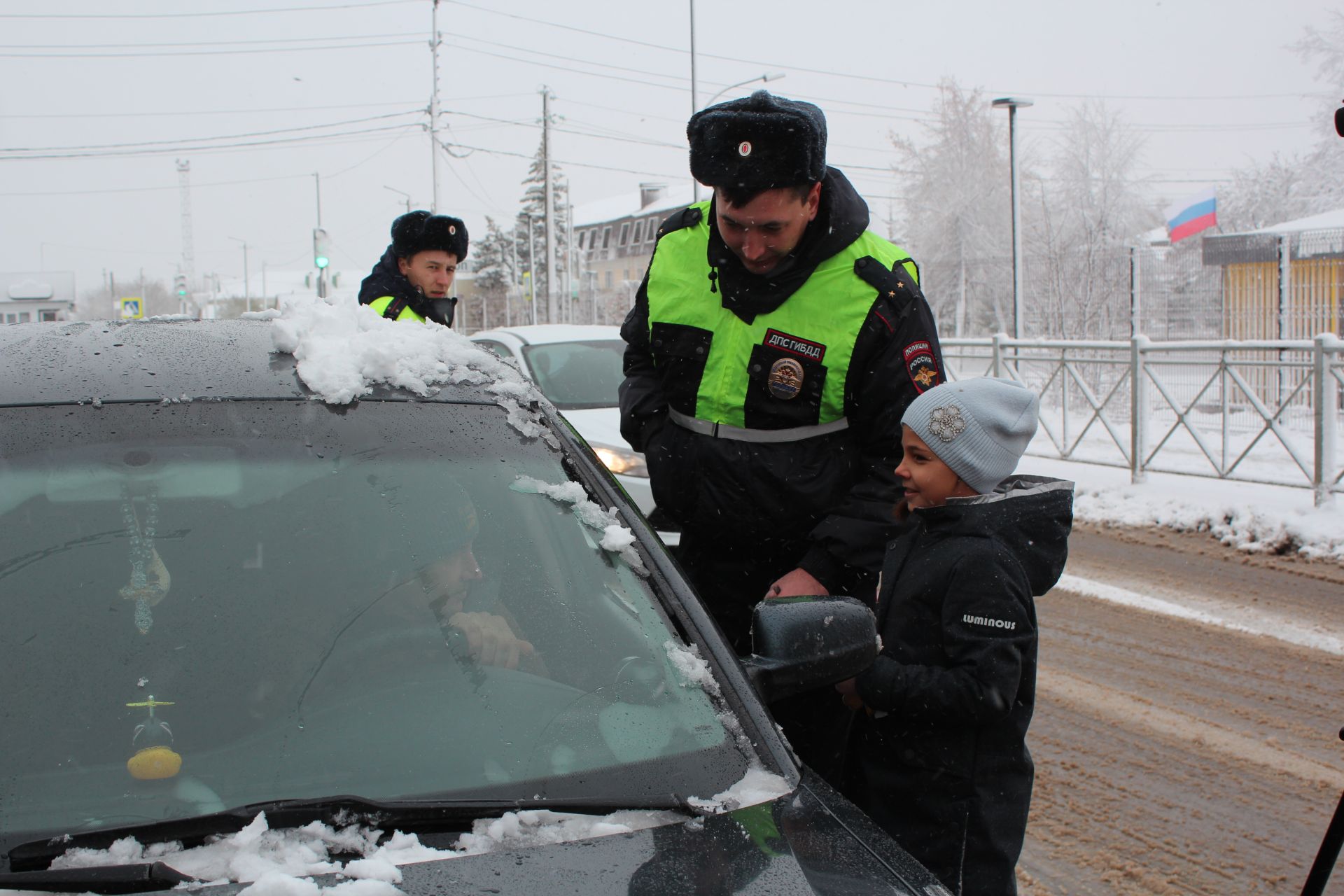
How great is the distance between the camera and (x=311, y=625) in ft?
5.91

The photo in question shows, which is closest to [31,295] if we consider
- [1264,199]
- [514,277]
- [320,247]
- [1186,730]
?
[320,247]

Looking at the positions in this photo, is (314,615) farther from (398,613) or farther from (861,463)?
(861,463)

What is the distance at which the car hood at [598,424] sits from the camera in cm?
711

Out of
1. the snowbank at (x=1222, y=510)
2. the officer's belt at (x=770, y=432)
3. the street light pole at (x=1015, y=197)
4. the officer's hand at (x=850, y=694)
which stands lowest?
the snowbank at (x=1222, y=510)

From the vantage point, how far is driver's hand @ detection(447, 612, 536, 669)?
6.11ft

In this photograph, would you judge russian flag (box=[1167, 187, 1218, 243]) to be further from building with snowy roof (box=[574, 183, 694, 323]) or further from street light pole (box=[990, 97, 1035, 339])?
building with snowy roof (box=[574, 183, 694, 323])

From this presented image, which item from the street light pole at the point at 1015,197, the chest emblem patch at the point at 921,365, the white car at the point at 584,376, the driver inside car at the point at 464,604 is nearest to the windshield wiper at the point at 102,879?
the driver inside car at the point at 464,604

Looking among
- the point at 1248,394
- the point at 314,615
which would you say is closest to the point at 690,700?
the point at 314,615

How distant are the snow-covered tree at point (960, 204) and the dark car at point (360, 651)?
40400 millimetres

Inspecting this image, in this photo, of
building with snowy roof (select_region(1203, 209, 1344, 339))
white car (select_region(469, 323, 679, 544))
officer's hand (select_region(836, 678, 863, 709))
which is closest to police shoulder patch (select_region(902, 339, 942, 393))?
officer's hand (select_region(836, 678, 863, 709))

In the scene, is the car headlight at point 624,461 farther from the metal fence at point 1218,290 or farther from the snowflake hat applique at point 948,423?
the metal fence at point 1218,290

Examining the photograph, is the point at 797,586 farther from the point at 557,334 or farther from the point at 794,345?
the point at 557,334

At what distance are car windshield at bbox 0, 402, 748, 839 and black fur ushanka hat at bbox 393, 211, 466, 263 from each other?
3495 millimetres

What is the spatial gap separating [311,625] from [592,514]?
525 mm
